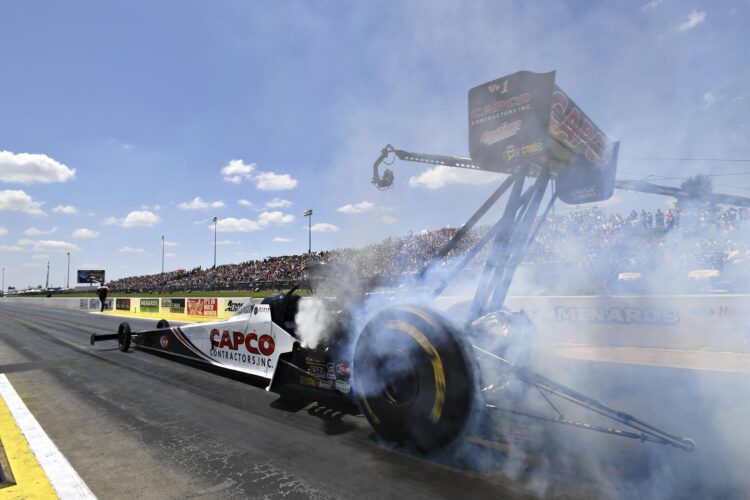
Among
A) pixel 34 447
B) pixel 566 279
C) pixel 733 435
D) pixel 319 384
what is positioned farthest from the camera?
pixel 566 279

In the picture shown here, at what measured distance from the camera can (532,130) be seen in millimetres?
3723

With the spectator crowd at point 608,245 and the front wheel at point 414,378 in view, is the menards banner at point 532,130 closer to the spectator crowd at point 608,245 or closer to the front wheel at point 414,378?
the spectator crowd at point 608,245

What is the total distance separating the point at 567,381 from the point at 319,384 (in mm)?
3906

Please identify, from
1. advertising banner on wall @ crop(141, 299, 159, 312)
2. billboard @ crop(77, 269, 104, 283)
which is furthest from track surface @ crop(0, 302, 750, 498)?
billboard @ crop(77, 269, 104, 283)

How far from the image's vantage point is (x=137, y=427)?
4.31 meters

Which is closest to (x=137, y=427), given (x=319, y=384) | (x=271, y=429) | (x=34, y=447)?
(x=34, y=447)

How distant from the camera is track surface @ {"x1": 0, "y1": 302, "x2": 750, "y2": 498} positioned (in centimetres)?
296

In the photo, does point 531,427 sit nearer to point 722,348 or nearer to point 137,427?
point 137,427

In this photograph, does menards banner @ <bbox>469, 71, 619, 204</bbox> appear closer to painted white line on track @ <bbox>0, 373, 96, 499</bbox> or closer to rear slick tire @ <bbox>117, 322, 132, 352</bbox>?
painted white line on track @ <bbox>0, 373, 96, 499</bbox>

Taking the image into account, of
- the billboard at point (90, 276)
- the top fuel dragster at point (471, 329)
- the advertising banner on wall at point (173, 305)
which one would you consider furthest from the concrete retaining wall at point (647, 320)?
the billboard at point (90, 276)

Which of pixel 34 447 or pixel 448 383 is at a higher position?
pixel 448 383

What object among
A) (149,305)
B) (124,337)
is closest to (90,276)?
(149,305)

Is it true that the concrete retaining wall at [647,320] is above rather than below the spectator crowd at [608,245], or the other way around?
below

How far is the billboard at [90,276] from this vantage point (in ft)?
248
